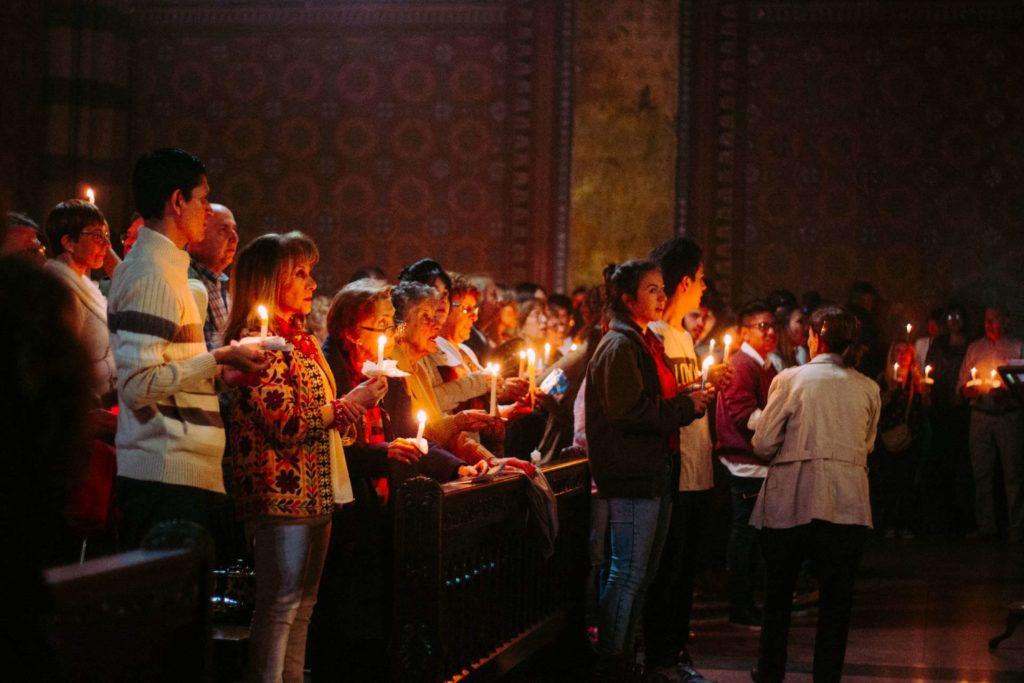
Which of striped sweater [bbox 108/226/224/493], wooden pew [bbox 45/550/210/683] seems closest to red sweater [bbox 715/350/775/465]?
striped sweater [bbox 108/226/224/493]

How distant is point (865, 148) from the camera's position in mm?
11211

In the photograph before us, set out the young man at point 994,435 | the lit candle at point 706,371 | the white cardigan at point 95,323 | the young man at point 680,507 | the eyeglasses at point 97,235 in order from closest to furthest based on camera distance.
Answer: the white cardigan at point 95,323 → the eyeglasses at point 97,235 → the lit candle at point 706,371 → the young man at point 680,507 → the young man at point 994,435

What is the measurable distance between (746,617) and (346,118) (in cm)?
643

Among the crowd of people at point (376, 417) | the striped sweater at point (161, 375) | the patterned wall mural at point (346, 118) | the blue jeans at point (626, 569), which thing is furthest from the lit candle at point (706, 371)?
the patterned wall mural at point (346, 118)

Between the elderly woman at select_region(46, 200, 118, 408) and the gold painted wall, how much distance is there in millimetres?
6760

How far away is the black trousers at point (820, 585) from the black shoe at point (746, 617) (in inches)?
69.1

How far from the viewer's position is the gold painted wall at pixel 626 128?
11.1 metres

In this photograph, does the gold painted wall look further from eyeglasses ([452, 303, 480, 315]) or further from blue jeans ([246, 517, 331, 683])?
blue jeans ([246, 517, 331, 683])

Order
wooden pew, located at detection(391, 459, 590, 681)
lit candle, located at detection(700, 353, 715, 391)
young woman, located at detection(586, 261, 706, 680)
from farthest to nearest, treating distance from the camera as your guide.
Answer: young woman, located at detection(586, 261, 706, 680) → lit candle, located at detection(700, 353, 715, 391) → wooden pew, located at detection(391, 459, 590, 681)

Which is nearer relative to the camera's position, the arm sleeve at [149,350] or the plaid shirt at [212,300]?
the arm sleeve at [149,350]

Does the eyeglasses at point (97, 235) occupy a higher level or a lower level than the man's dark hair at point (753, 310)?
higher

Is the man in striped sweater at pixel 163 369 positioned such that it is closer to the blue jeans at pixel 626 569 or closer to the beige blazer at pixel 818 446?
the blue jeans at pixel 626 569

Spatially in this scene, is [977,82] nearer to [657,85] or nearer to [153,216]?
[657,85]

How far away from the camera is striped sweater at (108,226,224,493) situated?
3.44m
